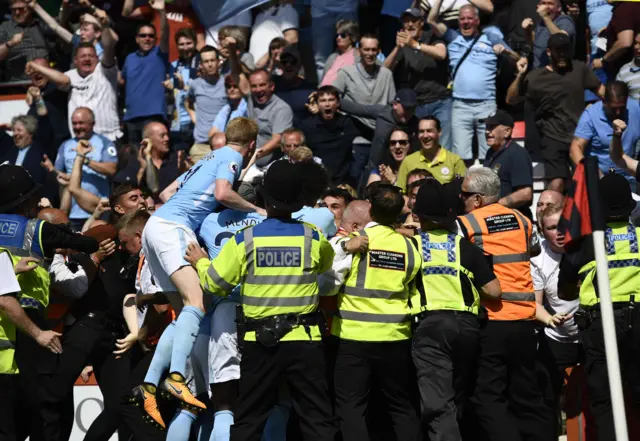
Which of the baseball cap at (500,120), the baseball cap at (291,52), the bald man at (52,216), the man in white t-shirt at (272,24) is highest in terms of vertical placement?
the man in white t-shirt at (272,24)

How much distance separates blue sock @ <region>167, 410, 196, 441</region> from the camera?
28.6 feet

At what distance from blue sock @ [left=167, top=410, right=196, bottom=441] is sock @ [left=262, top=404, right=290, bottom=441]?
1.90ft

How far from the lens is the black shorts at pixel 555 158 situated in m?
12.7

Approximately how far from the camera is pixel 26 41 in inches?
638

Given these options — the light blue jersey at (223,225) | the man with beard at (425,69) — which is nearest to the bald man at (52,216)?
the light blue jersey at (223,225)

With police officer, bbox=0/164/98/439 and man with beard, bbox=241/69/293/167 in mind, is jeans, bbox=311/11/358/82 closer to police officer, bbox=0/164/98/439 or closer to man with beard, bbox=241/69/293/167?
man with beard, bbox=241/69/293/167

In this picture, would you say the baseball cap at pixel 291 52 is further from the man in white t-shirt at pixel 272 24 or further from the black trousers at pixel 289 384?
the black trousers at pixel 289 384

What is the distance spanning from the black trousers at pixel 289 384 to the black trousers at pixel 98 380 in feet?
5.50

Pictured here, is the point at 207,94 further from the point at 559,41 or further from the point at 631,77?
the point at 631,77

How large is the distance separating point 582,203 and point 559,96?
Result: 5.25m

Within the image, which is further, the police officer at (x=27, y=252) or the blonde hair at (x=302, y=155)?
the blonde hair at (x=302, y=155)

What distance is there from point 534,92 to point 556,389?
4269mm

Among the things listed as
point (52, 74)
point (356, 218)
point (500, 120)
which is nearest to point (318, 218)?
point (356, 218)

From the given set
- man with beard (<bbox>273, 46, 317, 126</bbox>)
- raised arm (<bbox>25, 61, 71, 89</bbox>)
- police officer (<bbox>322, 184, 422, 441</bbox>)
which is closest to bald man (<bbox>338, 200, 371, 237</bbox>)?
police officer (<bbox>322, 184, 422, 441</bbox>)
